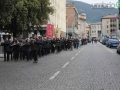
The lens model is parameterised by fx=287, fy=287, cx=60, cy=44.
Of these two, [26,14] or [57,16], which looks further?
[57,16]

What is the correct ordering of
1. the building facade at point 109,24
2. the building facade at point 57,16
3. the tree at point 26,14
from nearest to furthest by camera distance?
the tree at point 26,14, the building facade at point 57,16, the building facade at point 109,24

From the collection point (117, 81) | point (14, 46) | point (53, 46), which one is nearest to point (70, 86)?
point (117, 81)

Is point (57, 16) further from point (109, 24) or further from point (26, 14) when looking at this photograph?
point (109, 24)

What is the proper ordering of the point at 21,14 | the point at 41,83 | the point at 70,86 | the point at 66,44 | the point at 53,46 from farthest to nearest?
the point at 66,44 → the point at 21,14 → the point at 53,46 → the point at 41,83 → the point at 70,86

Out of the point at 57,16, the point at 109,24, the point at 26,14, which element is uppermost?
the point at 109,24

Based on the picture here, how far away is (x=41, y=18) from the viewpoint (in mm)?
40250

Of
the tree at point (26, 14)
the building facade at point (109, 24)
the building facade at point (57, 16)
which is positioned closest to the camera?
the tree at point (26, 14)

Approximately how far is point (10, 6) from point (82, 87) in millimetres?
10448

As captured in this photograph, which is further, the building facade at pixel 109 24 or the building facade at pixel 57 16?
→ the building facade at pixel 109 24

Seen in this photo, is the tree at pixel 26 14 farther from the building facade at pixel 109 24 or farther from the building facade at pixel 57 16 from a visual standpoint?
the building facade at pixel 109 24

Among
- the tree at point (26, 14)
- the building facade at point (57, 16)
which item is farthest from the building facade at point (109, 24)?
the tree at point (26, 14)

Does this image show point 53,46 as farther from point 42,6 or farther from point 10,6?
point 10,6

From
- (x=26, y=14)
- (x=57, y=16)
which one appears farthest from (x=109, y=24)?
(x=26, y=14)

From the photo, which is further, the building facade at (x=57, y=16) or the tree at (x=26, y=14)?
the building facade at (x=57, y=16)
